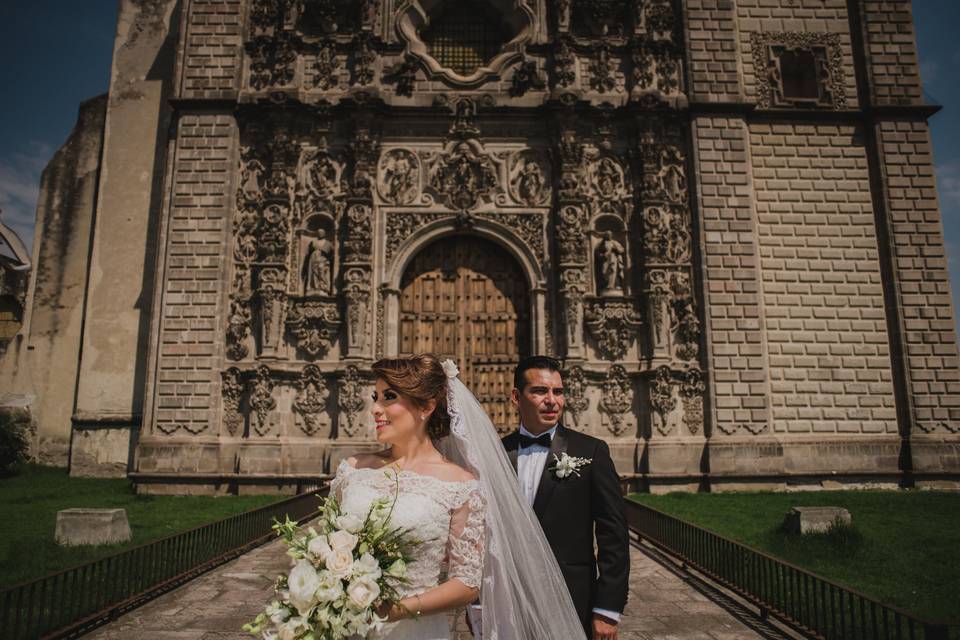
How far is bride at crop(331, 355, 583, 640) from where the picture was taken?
9.12 ft

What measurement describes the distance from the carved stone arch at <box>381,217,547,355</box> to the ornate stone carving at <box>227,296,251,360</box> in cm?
305

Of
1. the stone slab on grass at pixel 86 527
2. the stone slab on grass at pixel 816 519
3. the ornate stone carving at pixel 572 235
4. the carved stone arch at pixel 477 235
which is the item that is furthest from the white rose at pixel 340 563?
the ornate stone carving at pixel 572 235

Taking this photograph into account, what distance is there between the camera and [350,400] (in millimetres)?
14133

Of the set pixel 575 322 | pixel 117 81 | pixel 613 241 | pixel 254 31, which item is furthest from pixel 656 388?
pixel 117 81

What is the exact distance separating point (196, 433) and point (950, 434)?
16.5m

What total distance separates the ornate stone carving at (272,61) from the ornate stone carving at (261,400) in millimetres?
6921

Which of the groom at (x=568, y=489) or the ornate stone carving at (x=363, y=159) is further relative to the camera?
the ornate stone carving at (x=363, y=159)

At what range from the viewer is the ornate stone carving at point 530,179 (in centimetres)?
1545

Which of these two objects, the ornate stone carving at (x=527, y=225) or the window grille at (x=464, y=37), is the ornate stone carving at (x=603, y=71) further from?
the ornate stone carving at (x=527, y=225)

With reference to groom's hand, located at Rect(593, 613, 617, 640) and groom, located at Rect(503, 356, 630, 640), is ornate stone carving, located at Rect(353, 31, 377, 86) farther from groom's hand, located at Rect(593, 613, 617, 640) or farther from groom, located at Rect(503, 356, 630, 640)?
groom's hand, located at Rect(593, 613, 617, 640)

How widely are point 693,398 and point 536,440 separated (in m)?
11.7

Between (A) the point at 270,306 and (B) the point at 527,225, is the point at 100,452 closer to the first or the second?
(A) the point at 270,306

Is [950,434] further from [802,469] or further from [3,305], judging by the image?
[3,305]

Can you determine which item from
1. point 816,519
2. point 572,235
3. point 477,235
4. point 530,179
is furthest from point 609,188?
point 816,519
